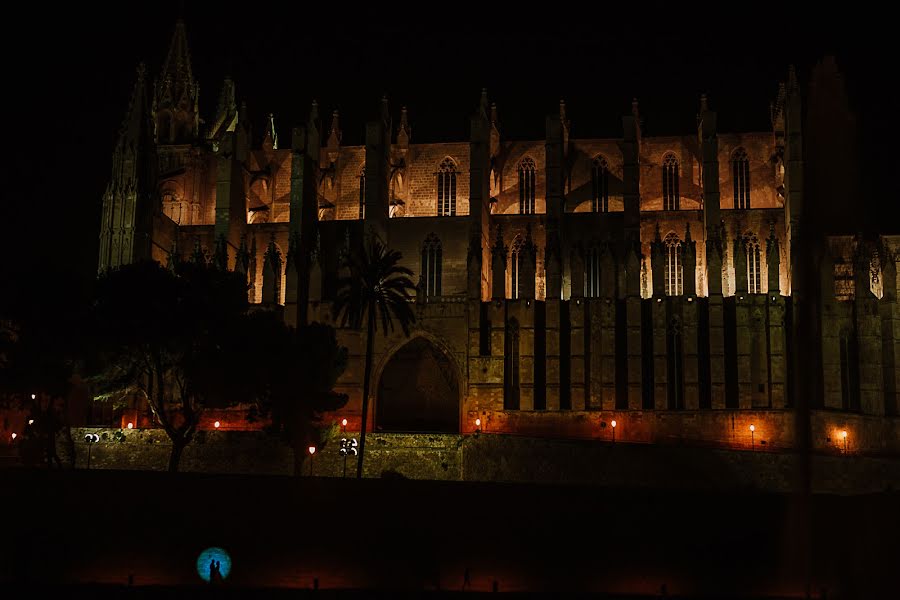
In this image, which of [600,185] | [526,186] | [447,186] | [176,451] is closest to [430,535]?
[176,451]

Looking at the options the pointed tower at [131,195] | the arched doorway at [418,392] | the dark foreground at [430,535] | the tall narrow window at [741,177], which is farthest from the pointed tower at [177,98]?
the dark foreground at [430,535]

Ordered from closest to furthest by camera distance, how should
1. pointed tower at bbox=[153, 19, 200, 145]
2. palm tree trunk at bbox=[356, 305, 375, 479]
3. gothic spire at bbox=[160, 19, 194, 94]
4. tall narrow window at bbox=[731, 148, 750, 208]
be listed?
palm tree trunk at bbox=[356, 305, 375, 479] → tall narrow window at bbox=[731, 148, 750, 208] → pointed tower at bbox=[153, 19, 200, 145] → gothic spire at bbox=[160, 19, 194, 94]

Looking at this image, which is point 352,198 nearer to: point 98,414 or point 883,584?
point 98,414

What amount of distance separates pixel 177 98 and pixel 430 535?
4788 cm

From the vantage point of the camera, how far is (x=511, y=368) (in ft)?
181

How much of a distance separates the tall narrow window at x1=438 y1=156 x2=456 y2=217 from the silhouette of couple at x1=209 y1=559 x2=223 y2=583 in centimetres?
3656

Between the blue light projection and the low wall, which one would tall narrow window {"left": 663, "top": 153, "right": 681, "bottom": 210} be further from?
Answer: the blue light projection

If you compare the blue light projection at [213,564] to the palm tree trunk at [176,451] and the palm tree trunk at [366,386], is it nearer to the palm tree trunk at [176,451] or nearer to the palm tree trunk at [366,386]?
the palm tree trunk at [176,451]

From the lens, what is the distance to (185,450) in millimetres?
49406

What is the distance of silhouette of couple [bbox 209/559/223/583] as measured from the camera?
98.9 feet

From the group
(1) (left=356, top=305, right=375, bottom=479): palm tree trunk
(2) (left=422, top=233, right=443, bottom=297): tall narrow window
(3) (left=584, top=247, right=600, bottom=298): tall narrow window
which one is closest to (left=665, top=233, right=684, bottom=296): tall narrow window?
(3) (left=584, top=247, right=600, bottom=298): tall narrow window

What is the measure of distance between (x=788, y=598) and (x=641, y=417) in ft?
85.2

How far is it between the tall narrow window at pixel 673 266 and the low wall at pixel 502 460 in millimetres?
13328

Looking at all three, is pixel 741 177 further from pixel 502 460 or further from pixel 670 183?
Answer: pixel 502 460
